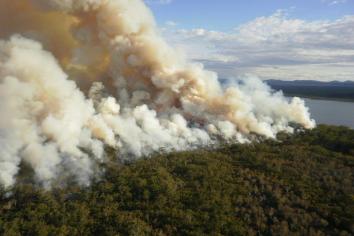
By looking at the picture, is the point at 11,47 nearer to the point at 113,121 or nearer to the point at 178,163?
the point at 113,121

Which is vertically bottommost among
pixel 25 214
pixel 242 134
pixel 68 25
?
pixel 25 214

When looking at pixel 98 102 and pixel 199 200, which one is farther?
pixel 98 102

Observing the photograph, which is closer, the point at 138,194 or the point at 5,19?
the point at 138,194

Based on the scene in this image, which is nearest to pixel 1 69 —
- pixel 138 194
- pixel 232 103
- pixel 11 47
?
pixel 11 47

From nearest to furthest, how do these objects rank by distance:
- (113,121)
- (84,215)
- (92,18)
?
(84,215) → (113,121) → (92,18)

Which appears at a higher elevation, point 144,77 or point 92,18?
point 92,18

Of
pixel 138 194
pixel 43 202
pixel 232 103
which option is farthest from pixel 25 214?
pixel 232 103

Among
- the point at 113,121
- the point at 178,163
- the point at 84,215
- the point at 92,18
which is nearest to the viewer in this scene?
the point at 84,215
